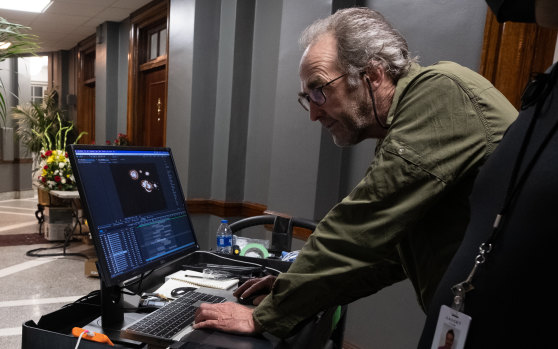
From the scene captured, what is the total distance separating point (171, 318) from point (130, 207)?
12.2 inches

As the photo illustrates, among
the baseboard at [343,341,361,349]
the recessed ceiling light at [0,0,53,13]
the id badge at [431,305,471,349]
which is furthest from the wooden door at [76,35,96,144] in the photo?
the id badge at [431,305,471,349]

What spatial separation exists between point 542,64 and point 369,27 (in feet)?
3.95

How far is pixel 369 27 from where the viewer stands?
3.72ft

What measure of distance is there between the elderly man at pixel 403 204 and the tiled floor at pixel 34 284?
233 cm

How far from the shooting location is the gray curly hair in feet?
3.69

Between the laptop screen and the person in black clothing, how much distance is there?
769 millimetres

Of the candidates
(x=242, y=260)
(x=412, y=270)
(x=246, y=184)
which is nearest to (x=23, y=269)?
(x=246, y=184)

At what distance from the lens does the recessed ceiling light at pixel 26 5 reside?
5973mm

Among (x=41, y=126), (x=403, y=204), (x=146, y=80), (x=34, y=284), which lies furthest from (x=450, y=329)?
(x=41, y=126)

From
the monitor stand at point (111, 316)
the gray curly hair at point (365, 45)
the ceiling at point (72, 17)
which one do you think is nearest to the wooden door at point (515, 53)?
the gray curly hair at point (365, 45)

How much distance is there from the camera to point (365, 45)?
1.12 metres

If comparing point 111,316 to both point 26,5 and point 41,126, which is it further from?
point 41,126

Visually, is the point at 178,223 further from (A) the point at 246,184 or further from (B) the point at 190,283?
(A) the point at 246,184

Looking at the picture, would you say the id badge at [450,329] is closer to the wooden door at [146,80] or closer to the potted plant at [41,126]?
the wooden door at [146,80]
